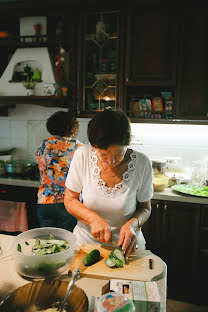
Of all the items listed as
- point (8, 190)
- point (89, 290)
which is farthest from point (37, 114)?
point (89, 290)

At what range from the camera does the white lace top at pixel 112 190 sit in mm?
1468

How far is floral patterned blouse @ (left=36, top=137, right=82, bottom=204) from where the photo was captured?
2.31 m

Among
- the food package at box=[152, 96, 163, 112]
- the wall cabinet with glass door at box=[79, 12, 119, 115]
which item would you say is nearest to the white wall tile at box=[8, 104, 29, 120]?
the wall cabinet with glass door at box=[79, 12, 119, 115]

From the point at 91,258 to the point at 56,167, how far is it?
1269 mm

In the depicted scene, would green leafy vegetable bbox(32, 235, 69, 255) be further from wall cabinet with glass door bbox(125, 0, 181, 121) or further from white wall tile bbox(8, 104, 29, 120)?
white wall tile bbox(8, 104, 29, 120)

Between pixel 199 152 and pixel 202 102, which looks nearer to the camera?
pixel 202 102

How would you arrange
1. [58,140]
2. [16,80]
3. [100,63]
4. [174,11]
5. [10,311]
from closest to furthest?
[10,311] → [58,140] → [174,11] → [100,63] → [16,80]

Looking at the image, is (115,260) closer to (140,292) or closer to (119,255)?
(119,255)

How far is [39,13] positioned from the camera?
9.45 feet

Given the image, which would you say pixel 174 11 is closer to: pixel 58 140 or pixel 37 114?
pixel 58 140

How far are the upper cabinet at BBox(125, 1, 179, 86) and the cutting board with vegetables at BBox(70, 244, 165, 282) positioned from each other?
1845 millimetres

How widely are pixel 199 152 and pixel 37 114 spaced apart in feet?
6.39

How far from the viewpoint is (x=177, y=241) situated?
242cm

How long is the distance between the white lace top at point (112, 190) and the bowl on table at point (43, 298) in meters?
0.54
